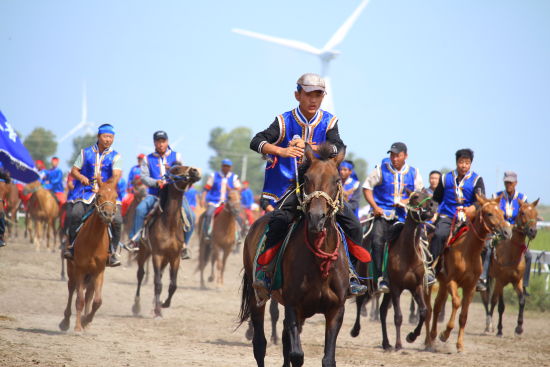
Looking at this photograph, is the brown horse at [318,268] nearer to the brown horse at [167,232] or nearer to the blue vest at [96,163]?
the blue vest at [96,163]

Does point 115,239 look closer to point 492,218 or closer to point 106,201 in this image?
point 106,201

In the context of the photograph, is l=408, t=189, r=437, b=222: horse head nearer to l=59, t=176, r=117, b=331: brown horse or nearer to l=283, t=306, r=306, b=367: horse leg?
l=59, t=176, r=117, b=331: brown horse

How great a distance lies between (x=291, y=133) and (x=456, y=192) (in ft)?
19.3

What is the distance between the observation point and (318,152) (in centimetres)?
730

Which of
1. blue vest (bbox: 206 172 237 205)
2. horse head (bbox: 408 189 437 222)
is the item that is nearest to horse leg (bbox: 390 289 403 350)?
horse head (bbox: 408 189 437 222)

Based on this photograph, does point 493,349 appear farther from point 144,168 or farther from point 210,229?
point 210,229

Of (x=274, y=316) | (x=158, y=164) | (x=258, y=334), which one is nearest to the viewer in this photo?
(x=258, y=334)

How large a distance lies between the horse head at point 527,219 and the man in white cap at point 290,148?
8310mm

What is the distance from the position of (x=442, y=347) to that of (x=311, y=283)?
6289 mm

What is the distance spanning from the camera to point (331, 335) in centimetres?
730

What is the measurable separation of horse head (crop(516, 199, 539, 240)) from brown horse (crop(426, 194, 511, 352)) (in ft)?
9.51

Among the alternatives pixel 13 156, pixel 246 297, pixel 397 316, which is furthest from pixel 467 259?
pixel 13 156

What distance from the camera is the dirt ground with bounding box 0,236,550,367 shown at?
988 centimetres

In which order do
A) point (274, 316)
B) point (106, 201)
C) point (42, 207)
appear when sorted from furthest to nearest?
point (42, 207), point (274, 316), point (106, 201)
